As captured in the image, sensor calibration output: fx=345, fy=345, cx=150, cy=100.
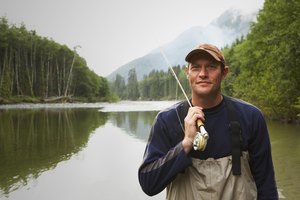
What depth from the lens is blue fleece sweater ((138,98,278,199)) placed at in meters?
2.52

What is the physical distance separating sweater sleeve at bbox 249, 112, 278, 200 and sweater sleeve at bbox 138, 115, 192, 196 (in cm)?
59

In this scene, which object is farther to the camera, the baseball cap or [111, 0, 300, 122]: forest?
[111, 0, 300, 122]: forest

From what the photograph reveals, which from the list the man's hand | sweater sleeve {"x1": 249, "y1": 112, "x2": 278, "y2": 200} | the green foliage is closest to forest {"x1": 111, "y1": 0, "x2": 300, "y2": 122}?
the green foliage

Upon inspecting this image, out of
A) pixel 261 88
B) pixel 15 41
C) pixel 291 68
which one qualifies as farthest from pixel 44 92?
pixel 291 68

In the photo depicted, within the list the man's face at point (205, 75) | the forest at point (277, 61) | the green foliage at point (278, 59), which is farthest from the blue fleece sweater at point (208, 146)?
the green foliage at point (278, 59)

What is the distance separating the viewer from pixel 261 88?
30359 millimetres

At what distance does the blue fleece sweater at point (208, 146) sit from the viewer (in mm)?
2520

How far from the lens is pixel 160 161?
256 centimetres

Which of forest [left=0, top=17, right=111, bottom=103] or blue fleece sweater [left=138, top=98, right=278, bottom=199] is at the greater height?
forest [left=0, top=17, right=111, bottom=103]

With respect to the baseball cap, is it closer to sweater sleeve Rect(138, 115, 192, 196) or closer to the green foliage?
sweater sleeve Rect(138, 115, 192, 196)

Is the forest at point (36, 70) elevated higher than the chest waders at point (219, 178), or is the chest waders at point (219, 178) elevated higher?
the forest at point (36, 70)

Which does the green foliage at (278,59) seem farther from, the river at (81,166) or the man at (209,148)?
the man at (209,148)

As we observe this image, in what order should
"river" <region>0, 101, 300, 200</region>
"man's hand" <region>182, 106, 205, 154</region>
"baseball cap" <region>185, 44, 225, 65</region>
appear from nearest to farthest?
"man's hand" <region>182, 106, 205, 154</region> → "baseball cap" <region>185, 44, 225, 65</region> → "river" <region>0, 101, 300, 200</region>

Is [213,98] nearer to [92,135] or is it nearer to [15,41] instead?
[92,135]
